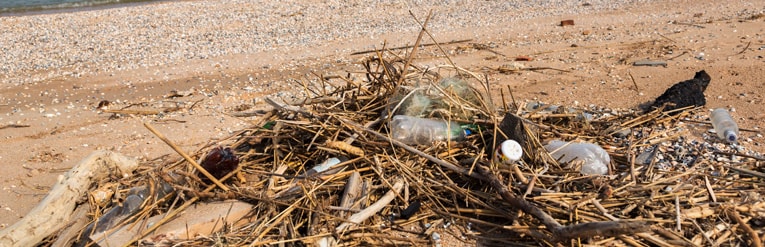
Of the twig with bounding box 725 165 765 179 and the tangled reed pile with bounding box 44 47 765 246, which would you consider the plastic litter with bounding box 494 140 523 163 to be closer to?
the tangled reed pile with bounding box 44 47 765 246

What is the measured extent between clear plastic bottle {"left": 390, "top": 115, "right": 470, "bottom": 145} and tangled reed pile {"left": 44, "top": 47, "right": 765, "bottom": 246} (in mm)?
68

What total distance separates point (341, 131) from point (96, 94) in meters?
4.75

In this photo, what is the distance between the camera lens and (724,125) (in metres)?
4.02

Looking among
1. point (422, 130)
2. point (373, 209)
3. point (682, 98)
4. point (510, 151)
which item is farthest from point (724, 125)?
point (373, 209)

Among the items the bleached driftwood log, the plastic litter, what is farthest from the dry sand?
the plastic litter

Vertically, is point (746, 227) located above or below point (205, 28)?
above

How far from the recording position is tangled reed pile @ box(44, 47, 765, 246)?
2.79 metres

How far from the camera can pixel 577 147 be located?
3416 millimetres

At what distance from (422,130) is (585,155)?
959 millimetres

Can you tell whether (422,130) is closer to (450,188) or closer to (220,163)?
(450,188)

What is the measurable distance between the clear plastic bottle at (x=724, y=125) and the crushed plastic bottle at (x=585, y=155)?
1049 mm

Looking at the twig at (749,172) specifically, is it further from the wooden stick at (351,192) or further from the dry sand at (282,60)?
the wooden stick at (351,192)

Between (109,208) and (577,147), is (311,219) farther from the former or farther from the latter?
(577,147)

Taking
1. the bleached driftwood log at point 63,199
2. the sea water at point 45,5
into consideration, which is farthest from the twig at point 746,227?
the sea water at point 45,5
